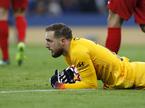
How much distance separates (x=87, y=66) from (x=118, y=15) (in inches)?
62.2

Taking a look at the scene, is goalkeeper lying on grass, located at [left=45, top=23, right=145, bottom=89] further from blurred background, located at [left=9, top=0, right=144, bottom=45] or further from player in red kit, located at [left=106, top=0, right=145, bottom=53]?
blurred background, located at [left=9, top=0, right=144, bottom=45]

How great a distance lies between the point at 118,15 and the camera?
32.3 ft

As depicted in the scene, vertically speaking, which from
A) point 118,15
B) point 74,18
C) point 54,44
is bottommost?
point 54,44

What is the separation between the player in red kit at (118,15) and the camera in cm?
980

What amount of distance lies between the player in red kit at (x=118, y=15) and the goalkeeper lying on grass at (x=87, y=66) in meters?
1.10

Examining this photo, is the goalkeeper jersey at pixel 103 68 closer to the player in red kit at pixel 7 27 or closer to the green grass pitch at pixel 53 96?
the green grass pitch at pixel 53 96

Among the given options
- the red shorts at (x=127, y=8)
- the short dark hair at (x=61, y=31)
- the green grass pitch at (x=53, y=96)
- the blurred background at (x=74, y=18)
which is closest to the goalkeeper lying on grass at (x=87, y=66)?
the short dark hair at (x=61, y=31)

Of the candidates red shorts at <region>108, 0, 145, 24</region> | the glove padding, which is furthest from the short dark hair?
red shorts at <region>108, 0, 145, 24</region>

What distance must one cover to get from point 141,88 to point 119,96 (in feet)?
2.68

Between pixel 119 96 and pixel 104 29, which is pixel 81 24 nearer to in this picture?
pixel 104 29

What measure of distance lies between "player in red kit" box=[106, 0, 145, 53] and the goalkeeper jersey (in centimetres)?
109

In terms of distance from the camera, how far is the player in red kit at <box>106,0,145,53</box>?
9.80 m

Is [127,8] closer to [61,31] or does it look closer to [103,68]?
[103,68]

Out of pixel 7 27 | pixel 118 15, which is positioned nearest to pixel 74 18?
pixel 7 27
